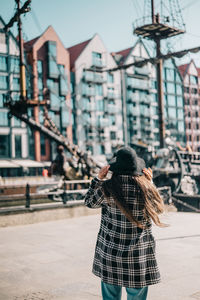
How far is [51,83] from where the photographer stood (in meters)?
50.8

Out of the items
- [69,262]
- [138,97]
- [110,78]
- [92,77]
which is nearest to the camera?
[69,262]

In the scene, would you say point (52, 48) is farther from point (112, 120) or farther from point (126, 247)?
point (126, 247)

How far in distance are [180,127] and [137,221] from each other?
68.6 m

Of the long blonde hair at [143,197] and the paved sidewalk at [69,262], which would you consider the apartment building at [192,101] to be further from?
the long blonde hair at [143,197]

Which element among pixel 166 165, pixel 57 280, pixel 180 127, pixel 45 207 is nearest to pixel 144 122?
pixel 180 127

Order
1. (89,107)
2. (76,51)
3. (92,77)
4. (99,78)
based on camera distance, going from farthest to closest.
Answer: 1. (99,78)
2. (76,51)
3. (92,77)
4. (89,107)

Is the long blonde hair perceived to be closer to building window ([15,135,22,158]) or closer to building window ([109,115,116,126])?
building window ([15,135,22,158])

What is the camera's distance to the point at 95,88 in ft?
184

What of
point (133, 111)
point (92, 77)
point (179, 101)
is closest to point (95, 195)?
point (92, 77)

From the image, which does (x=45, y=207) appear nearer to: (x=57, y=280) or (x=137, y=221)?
(x=57, y=280)

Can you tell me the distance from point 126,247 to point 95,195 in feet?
1.53

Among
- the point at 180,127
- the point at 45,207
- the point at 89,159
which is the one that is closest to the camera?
the point at 45,207

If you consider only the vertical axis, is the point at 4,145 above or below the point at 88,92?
below

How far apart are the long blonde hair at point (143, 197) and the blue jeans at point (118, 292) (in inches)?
18.8
